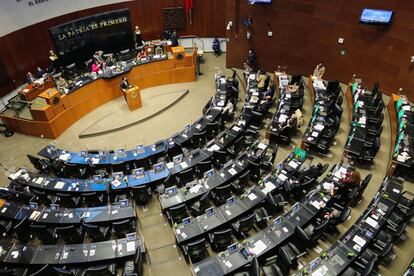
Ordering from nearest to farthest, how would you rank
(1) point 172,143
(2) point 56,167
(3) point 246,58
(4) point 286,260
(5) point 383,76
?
(4) point 286,260 < (2) point 56,167 < (1) point 172,143 < (5) point 383,76 < (3) point 246,58

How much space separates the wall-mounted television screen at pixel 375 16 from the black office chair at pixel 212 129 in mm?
7553

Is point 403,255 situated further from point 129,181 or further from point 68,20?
point 68,20

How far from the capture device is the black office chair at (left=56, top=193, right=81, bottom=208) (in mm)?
9477

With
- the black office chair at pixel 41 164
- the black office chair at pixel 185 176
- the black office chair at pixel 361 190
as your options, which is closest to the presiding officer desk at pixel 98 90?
the black office chair at pixel 41 164

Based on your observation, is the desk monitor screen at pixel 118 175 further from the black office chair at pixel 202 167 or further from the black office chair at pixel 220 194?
the black office chair at pixel 220 194

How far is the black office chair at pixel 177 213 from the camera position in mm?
8947

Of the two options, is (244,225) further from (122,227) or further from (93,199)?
(93,199)

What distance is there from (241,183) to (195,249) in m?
2.72

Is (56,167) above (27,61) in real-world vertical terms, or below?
below

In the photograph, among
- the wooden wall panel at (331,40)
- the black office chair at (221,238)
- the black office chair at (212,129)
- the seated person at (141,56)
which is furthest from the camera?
the seated person at (141,56)

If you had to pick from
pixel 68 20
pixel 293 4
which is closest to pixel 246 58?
pixel 293 4

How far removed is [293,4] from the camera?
49.2 feet

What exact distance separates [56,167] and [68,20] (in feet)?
29.5

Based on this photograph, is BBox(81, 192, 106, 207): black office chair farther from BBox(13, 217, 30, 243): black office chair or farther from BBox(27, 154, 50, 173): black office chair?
BBox(27, 154, 50, 173): black office chair
